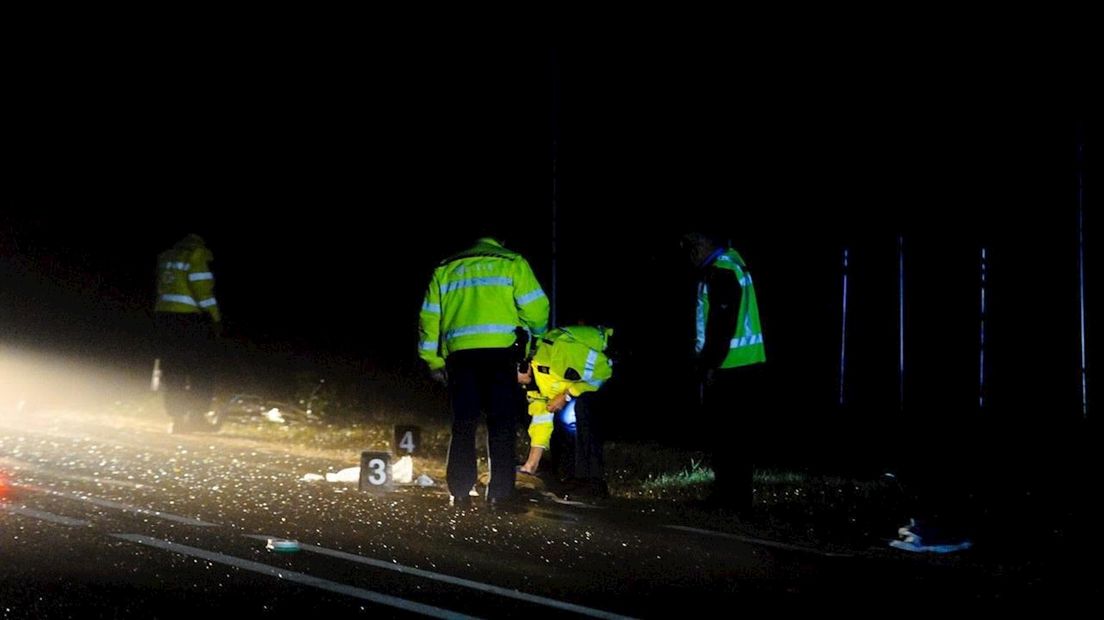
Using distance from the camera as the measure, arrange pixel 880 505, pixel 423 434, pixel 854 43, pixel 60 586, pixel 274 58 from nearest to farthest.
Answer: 1. pixel 60 586
2. pixel 880 505
3. pixel 423 434
4. pixel 854 43
5. pixel 274 58

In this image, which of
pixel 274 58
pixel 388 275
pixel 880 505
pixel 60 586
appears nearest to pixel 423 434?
pixel 880 505

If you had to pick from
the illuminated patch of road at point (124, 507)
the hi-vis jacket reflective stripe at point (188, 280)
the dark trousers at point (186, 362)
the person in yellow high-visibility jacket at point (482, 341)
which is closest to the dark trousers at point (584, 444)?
the person in yellow high-visibility jacket at point (482, 341)

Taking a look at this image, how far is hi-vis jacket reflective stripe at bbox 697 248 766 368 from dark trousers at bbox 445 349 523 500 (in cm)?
129

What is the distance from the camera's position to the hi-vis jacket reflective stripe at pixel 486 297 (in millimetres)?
9531

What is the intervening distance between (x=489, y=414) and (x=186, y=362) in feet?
Result: 18.3

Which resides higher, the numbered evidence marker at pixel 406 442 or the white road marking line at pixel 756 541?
the numbered evidence marker at pixel 406 442

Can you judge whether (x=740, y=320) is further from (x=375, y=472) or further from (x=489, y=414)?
(x=375, y=472)

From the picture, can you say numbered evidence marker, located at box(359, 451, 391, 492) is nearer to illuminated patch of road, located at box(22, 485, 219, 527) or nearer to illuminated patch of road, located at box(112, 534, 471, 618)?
illuminated patch of road, located at box(22, 485, 219, 527)

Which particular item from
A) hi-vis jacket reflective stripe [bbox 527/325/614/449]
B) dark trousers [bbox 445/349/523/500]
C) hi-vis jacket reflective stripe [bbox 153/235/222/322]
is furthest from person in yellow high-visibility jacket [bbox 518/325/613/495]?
hi-vis jacket reflective stripe [bbox 153/235/222/322]

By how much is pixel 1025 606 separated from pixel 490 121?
21648 mm

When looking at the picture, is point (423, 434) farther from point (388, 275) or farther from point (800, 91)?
point (800, 91)

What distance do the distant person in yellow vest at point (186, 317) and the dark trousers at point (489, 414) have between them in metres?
5.33

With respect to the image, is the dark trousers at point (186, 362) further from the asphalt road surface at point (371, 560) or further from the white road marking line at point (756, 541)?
the white road marking line at point (756, 541)

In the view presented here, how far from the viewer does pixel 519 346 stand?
31.8ft
